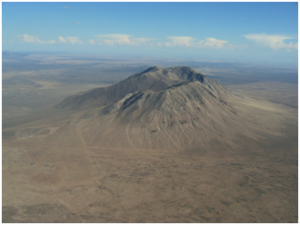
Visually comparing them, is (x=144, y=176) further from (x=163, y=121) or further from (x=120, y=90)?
(x=120, y=90)

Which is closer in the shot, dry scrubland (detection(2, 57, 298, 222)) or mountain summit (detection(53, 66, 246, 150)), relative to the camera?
dry scrubland (detection(2, 57, 298, 222))

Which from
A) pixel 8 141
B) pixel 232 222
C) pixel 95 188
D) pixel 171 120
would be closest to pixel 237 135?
pixel 171 120

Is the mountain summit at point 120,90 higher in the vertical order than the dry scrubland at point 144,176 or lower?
higher

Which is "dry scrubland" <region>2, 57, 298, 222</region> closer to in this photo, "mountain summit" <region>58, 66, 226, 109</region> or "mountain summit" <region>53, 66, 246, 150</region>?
"mountain summit" <region>53, 66, 246, 150</region>

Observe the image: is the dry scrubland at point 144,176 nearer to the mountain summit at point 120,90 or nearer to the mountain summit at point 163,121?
the mountain summit at point 163,121

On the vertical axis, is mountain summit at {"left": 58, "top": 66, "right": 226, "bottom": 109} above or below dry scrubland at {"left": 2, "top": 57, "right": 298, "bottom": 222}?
above

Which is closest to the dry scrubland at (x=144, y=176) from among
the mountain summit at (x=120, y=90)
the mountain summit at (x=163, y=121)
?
the mountain summit at (x=163, y=121)

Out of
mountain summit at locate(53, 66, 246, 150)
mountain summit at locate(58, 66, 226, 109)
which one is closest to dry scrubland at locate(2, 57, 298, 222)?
mountain summit at locate(53, 66, 246, 150)

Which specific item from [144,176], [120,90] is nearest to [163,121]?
[144,176]
